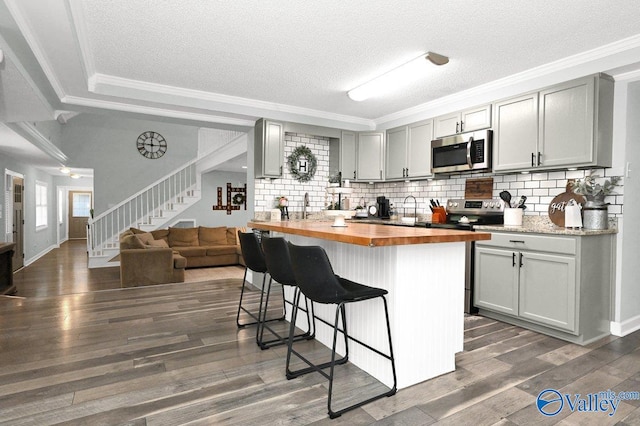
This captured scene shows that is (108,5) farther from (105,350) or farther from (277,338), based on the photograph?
(277,338)

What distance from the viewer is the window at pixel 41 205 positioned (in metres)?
9.53

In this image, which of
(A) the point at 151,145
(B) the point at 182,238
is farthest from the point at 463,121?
(A) the point at 151,145

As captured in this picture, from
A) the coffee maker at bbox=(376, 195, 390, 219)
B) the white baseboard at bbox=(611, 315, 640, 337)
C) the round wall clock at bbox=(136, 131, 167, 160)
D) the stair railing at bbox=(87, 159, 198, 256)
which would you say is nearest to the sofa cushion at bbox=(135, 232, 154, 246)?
the stair railing at bbox=(87, 159, 198, 256)

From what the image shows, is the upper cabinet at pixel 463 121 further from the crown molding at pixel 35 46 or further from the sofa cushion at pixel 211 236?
the sofa cushion at pixel 211 236

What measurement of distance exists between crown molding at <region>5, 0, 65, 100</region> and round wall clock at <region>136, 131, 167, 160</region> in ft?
18.6

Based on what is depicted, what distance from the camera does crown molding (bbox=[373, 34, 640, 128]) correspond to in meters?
3.12

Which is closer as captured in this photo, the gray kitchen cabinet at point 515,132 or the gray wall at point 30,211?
the gray kitchen cabinet at point 515,132

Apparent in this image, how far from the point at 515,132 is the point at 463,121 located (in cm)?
71

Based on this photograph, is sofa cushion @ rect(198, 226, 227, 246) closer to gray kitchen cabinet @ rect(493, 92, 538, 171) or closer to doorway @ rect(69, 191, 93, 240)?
gray kitchen cabinet @ rect(493, 92, 538, 171)

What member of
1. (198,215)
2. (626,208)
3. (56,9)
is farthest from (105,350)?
(198,215)

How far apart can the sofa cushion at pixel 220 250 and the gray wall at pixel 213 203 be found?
191 cm

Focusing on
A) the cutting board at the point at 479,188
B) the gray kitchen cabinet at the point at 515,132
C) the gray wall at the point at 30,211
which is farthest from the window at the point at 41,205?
the gray kitchen cabinet at the point at 515,132

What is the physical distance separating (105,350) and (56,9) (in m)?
2.52

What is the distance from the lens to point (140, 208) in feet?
29.0
